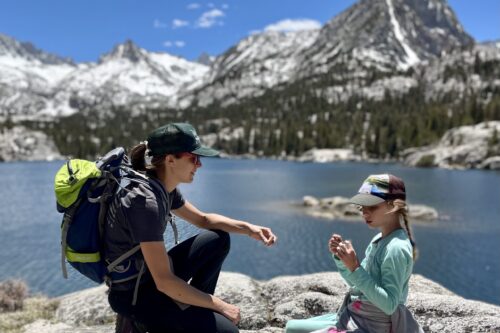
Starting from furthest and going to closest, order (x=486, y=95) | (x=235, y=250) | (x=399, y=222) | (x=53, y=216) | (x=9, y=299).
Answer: (x=486, y=95), (x=53, y=216), (x=235, y=250), (x=9, y=299), (x=399, y=222)

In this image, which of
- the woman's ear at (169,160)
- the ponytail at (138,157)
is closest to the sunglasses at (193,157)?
the woman's ear at (169,160)

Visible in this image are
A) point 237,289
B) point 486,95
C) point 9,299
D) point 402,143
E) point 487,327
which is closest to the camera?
point 487,327

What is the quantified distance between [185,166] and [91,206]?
1071 mm

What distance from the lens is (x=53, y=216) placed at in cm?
4738

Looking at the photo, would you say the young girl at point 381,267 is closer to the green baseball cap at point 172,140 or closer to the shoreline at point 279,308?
the green baseball cap at point 172,140

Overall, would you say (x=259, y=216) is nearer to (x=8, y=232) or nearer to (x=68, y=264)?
(x=8, y=232)

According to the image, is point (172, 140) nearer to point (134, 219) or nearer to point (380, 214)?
point (134, 219)

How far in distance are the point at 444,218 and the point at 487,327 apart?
41365 millimetres

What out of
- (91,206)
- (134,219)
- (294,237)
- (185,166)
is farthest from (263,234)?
(294,237)

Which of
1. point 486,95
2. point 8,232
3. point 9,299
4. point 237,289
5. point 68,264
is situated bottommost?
point 8,232

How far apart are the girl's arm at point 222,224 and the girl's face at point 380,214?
1495mm

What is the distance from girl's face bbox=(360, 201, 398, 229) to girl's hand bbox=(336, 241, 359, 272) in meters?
0.55

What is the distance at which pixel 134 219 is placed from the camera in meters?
4.31

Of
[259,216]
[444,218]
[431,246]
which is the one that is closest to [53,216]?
[259,216]
